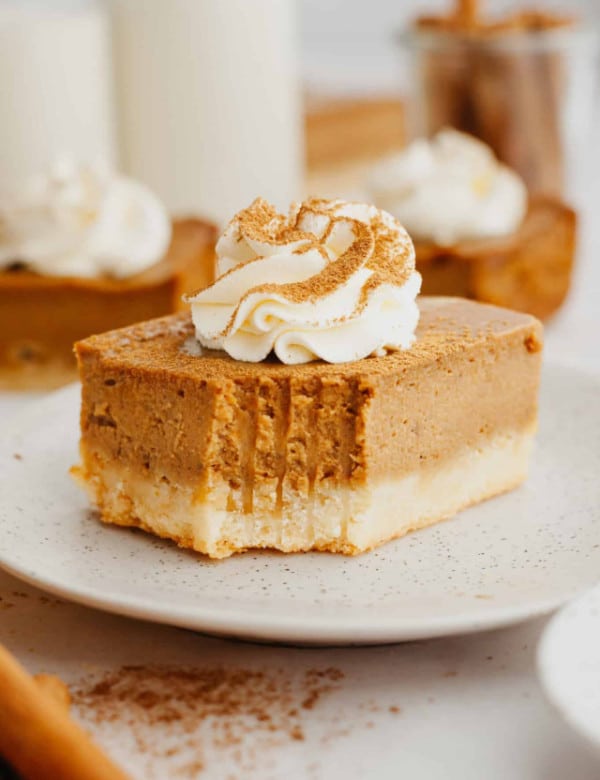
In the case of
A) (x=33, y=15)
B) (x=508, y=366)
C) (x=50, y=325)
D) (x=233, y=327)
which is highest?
(x=33, y=15)

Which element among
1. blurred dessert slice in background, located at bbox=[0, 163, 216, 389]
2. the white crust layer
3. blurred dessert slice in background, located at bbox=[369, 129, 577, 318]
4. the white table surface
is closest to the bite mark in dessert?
the white crust layer

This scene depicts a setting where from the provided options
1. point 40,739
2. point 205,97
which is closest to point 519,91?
point 205,97

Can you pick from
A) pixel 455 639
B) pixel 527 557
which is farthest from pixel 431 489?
pixel 455 639

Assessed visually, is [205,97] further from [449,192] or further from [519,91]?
[449,192]

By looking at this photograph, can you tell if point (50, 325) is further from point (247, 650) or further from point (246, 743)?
point (246, 743)

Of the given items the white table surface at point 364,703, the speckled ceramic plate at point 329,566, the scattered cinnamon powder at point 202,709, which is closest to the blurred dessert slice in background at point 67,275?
the speckled ceramic plate at point 329,566

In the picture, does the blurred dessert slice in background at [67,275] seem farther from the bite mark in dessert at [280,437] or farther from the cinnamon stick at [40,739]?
the cinnamon stick at [40,739]
